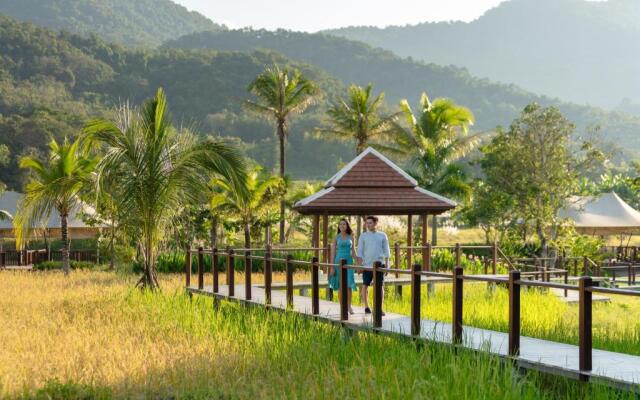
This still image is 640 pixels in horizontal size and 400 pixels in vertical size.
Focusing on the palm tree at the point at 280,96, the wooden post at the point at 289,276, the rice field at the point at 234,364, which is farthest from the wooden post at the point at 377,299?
the palm tree at the point at 280,96

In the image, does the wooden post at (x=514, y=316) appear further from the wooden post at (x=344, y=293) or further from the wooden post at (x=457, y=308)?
the wooden post at (x=344, y=293)

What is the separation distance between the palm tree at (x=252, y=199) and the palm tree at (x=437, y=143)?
24.8 feet

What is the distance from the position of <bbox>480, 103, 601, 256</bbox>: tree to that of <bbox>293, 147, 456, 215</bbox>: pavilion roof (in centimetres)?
862

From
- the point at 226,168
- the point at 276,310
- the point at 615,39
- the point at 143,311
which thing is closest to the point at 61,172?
the point at 226,168

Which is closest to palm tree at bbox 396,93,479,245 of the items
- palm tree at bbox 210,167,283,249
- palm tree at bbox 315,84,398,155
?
palm tree at bbox 315,84,398,155

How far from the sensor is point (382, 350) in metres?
9.34

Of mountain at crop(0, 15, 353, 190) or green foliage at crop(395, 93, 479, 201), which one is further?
mountain at crop(0, 15, 353, 190)

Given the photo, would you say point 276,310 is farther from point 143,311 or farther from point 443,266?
point 443,266

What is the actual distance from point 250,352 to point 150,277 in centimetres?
770

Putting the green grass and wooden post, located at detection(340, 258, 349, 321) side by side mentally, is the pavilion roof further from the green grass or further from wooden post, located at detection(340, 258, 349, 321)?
wooden post, located at detection(340, 258, 349, 321)

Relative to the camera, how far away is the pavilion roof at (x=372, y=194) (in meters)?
20.1

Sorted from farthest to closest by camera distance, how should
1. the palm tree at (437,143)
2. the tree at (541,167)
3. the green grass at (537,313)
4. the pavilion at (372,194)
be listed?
the palm tree at (437,143) < the tree at (541,167) < the pavilion at (372,194) < the green grass at (537,313)

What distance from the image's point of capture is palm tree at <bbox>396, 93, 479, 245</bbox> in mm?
37156

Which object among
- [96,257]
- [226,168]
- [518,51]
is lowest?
[96,257]
